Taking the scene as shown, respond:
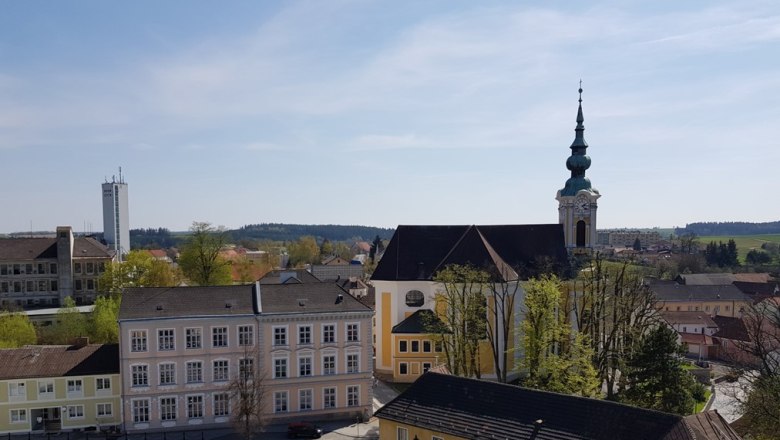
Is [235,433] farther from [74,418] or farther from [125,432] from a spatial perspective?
[74,418]

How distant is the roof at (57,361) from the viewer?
34.2m

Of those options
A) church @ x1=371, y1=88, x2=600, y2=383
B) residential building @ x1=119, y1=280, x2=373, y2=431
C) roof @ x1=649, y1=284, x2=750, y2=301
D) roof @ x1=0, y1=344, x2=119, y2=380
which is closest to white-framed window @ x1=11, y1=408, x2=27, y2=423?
roof @ x1=0, y1=344, x2=119, y2=380

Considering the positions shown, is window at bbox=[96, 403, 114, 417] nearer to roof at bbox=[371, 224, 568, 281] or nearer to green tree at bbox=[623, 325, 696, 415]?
roof at bbox=[371, 224, 568, 281]

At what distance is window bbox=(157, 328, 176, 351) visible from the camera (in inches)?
1367

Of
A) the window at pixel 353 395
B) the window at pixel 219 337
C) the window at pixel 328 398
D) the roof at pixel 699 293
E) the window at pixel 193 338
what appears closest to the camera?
the window at pixel 193 338

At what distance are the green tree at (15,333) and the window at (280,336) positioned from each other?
71.4 ft

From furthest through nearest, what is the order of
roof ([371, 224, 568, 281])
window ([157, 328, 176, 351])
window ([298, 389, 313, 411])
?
roof ([371, 224, 568, 281]) → window ([298, 389, 313, 411]) → window ([157, 328, 176, 351])

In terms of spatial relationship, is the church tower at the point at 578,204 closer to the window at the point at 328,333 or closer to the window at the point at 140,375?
the window at the point at 328,333

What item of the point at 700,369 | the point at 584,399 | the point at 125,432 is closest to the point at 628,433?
the point at 584,399

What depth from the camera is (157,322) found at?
113ft

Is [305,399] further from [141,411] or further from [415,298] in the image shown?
[415,298]

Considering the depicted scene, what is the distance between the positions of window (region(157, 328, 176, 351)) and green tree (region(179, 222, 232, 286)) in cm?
2795

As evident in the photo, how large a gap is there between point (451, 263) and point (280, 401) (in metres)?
17.1

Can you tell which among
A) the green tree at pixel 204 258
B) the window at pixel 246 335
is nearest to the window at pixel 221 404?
the window at pixel 246 335
